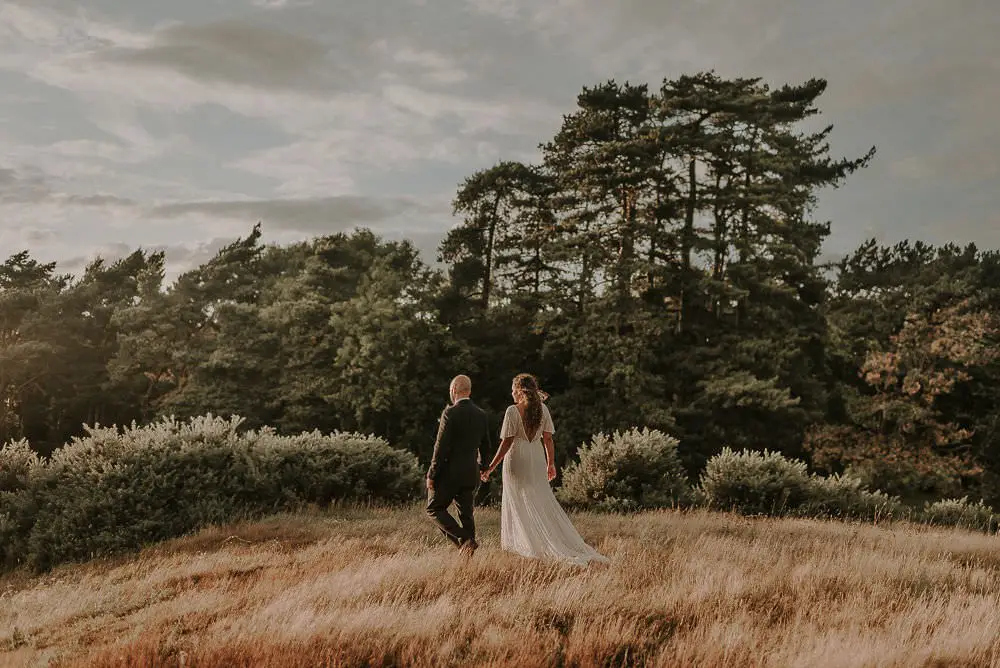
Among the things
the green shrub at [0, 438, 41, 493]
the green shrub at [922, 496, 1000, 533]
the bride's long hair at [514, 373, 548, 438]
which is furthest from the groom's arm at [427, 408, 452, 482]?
the green shrub at [922, 496, 1000, 533]

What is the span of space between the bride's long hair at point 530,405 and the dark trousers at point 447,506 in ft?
3.24

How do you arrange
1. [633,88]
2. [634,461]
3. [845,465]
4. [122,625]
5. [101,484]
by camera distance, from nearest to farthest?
[122,625]
[101,484]
[634,461]
[845,465]
[633,88]

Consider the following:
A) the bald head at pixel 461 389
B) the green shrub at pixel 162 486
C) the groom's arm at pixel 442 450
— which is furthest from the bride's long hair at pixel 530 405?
the green shrub at pixel 162 486

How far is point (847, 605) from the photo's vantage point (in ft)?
20.9

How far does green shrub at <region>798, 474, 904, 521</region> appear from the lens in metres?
14.5

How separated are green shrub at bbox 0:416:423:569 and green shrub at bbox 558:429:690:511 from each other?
3604 millimetres

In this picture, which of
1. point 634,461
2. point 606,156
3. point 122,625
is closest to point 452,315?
point 606,156

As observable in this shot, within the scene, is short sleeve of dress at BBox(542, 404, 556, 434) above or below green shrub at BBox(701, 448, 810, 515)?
above

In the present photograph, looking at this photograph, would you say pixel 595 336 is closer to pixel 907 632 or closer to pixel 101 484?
pixel 101 484

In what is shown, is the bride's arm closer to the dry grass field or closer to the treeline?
the dry grass field

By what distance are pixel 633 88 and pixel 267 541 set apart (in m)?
28.2

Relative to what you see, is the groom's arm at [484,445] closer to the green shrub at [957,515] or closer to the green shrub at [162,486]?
the green shrub at [162,486]

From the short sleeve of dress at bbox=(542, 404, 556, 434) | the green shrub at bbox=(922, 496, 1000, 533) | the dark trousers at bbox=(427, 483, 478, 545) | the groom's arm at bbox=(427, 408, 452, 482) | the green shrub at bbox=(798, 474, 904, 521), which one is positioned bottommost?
the green shrub at bbox=(922, 496, 1000, 533)

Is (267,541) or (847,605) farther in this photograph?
(267,541)
